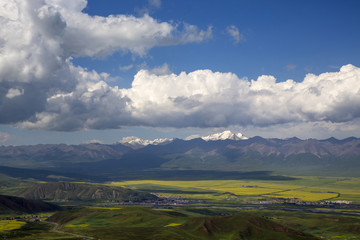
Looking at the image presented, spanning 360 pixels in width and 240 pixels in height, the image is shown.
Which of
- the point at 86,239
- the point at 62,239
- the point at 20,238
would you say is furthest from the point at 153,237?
the point at 20,238

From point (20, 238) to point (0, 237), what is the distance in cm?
1013

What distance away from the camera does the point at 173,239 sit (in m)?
195

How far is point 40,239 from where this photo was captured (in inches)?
7825

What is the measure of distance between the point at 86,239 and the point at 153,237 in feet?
111

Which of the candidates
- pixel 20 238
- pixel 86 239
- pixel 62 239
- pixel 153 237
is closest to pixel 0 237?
pixel 20 238

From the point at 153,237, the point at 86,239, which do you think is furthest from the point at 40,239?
the point at 153,237

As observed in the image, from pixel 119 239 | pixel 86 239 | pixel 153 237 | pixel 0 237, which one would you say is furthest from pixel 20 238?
pixel 153 237

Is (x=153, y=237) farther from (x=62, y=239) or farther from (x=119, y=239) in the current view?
(x=62, y=239)

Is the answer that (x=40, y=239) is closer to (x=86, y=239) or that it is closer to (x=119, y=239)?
(x=86, y=239)

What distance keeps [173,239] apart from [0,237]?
8768cm

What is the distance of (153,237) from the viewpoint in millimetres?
199500

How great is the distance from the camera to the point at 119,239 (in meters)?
196

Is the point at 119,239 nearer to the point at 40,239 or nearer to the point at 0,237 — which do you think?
the point at 40,239

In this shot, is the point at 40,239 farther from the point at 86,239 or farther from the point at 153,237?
the point at 153,237
